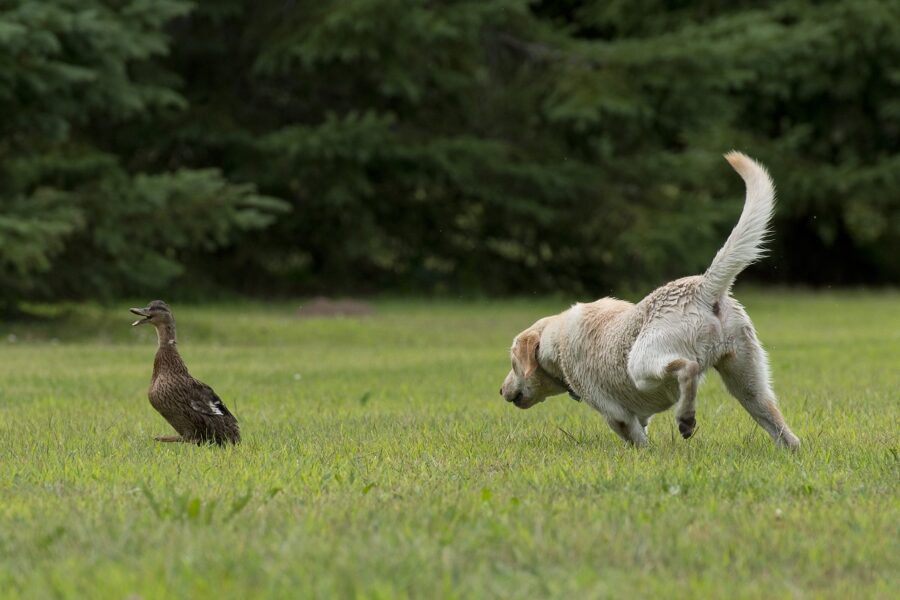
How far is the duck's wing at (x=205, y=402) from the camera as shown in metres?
7.42

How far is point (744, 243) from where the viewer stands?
6.71 m

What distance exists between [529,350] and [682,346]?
1.55 m

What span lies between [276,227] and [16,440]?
1929 cm

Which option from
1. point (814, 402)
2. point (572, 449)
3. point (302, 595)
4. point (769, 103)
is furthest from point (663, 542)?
point (769, 103)

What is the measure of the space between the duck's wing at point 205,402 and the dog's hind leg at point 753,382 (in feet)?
9.12

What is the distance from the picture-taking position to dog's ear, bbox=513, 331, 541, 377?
8.12 meters

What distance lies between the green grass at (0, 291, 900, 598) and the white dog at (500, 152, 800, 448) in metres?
0.27

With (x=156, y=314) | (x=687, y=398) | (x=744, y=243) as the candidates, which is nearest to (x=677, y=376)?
(x=687, y=398)

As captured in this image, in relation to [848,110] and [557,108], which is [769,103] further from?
[557,108]

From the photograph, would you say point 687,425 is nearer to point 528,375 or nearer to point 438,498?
point 438,498

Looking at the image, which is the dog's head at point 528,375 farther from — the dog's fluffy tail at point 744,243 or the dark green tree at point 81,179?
the dark green tree at point 81,179

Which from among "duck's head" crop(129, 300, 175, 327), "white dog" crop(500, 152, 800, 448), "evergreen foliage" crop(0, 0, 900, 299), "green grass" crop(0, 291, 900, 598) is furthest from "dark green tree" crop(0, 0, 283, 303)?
"white dog" crop(500, 152, 800, 448)

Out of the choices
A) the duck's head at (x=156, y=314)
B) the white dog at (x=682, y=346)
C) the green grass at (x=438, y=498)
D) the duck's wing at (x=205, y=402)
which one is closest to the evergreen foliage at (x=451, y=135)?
the green grass at (x=438, y=498)

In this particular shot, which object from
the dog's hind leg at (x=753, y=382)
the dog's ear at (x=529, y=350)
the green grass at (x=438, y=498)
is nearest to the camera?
the green grass at (x=438, y=498)
